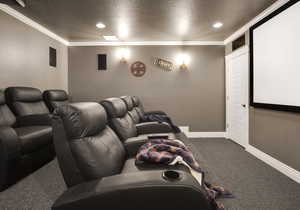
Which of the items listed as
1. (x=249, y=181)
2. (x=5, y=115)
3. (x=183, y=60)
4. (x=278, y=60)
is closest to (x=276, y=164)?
(x=249, y=181)

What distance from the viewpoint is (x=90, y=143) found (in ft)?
4.03

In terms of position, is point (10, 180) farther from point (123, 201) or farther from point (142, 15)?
point (142, 15)

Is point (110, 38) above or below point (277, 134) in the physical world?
above

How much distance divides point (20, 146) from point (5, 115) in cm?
92

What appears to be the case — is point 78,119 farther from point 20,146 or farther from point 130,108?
point 130,108

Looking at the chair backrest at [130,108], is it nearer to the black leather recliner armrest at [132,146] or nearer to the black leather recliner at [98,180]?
the black leather recliner armrest at [132,146]

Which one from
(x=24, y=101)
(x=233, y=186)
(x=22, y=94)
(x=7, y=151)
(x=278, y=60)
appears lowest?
(x=233, y=186)

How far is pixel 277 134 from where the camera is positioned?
2.86 metres

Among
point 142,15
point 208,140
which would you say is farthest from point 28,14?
point 208,140

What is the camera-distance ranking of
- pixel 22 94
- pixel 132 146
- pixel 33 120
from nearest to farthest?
pixel 132 146
pixel 33 120
pixel 22 94

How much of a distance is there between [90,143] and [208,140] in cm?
388

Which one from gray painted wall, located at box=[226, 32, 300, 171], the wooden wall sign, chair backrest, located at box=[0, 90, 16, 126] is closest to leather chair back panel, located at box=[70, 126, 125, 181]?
chair backrest, located at box=[0, 90, 16, 126]

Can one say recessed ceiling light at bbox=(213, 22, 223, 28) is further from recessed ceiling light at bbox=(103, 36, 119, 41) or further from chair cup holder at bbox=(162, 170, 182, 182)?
chair cup holder at bbox=(162, 170, 182, 182)

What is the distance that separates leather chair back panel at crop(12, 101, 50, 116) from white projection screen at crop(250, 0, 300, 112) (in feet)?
12.8
